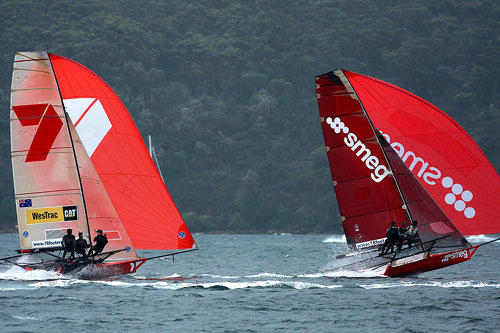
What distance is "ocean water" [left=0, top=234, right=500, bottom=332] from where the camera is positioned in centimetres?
1595

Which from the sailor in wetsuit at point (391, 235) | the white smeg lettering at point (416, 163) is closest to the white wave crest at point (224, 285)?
the sailor in wetsuit at point (391, 235)

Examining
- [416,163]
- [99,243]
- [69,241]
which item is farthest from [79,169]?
[416,163]

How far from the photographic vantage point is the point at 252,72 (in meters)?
102

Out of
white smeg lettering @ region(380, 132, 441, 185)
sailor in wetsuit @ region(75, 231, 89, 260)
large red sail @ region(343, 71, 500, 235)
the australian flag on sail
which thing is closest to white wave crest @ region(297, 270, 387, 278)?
large red sail @ region(343, 71, 500, 235)

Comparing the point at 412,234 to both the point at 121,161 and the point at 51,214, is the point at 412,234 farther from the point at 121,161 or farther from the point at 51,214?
the point at 51,214

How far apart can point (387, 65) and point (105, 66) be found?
105ft

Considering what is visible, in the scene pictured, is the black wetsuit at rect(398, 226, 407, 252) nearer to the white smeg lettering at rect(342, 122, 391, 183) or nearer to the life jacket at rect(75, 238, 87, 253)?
the white smeg lettering at rect(342, 122, 391, 183)

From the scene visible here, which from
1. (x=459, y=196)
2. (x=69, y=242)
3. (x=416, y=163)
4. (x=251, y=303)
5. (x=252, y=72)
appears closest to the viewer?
(x=251, y=303)

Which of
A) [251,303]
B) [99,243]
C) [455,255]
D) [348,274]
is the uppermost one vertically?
[99,243]

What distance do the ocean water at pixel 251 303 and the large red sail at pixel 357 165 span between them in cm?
151

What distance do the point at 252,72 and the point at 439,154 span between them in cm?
8147

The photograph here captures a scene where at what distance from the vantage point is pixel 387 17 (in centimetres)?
11131

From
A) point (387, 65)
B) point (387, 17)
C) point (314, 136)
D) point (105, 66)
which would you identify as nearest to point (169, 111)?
point (105, 66)

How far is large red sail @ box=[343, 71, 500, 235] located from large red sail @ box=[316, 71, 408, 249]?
586mm
